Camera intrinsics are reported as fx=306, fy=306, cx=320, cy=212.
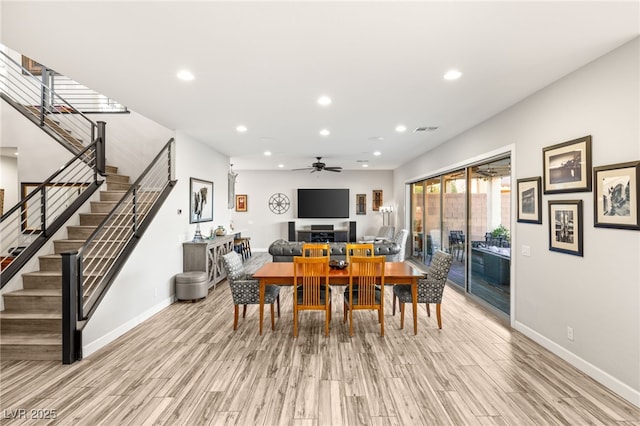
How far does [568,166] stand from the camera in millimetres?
3078

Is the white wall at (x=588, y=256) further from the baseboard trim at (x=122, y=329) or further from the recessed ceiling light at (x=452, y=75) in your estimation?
the baseboard trim at (x=122, y=329)

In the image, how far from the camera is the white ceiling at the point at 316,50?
2.10 m

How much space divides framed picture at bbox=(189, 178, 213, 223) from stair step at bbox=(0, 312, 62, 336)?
267 cm

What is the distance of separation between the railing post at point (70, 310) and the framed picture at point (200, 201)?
2.75m

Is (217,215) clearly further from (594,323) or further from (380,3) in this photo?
(594,323)

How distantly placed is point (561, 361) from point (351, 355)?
Result: 2129 millimetres

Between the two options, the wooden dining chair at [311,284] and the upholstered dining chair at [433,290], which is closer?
the wooden dining chair at [311,284]

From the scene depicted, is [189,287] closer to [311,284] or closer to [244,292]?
[244,292]

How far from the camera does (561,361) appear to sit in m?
3.12

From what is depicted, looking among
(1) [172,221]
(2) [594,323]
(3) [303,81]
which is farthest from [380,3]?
(1) [172,221]

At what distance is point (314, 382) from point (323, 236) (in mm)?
7905

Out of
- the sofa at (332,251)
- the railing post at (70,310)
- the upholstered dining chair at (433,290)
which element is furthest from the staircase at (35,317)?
the upholstered dining chair at (433,290)

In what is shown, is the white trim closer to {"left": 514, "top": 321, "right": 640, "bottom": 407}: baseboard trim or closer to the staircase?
{"left": 514, "top": 321, "right": 640, "bottom": 407}: baseboard trim

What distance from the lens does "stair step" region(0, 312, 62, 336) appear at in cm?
329
